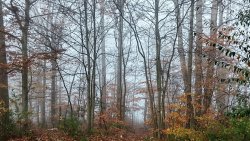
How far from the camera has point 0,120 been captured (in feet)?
29.6

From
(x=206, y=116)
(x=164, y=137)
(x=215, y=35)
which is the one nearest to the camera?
(x=206, y=116)

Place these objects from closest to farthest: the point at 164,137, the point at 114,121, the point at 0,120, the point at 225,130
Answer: the point at 225,130 → the point at 0,120 → the point at 164,137 → the point at 114,121

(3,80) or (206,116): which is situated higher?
(3,80)

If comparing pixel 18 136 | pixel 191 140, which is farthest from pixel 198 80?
pixel 18 136

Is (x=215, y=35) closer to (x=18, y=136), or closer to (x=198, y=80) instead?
(x=198, y=80)

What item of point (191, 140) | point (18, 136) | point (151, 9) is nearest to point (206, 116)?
point (191, 140)

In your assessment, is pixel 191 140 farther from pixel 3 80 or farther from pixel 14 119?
pixel 3 80

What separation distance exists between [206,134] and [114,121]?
24.2ft

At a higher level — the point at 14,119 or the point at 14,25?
the point at 14,25

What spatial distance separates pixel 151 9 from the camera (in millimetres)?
11070

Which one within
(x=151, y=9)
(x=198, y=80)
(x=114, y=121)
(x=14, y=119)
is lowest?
(x=114, y=121)

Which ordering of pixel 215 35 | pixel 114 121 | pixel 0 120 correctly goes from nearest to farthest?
pixel 0 120
pixel 215 35
pixel 114 121

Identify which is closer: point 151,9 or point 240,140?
point 240,140

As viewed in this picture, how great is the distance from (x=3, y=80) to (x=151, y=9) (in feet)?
21.2
